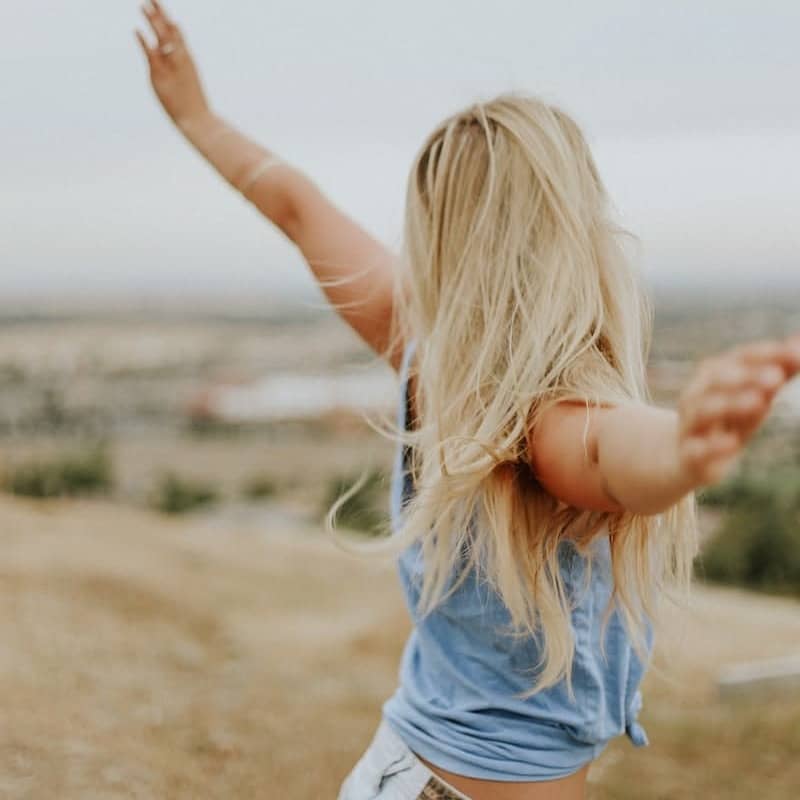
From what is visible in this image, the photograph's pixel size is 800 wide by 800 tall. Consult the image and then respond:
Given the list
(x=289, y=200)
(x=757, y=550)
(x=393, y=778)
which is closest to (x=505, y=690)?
(x=393, y=778)

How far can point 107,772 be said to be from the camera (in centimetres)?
313

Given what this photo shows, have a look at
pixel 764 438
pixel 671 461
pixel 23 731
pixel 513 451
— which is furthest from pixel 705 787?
pixel 764 438

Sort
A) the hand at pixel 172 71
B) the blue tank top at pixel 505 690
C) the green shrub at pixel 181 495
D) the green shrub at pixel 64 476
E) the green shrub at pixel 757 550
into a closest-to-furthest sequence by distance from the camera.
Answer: the blue tank top at pixel 505 690
the hand at pixel 172 71
the green shrub at pixel 64 476
the green shrub at pixel 757 550
the green shrub at pixel 181 495

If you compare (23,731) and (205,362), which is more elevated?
(23,731)

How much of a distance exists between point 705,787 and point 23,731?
6.43ft

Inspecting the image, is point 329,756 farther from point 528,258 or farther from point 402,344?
point 528,258

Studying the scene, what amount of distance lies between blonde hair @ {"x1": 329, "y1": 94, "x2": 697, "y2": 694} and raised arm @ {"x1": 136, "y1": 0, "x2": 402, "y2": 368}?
29cm

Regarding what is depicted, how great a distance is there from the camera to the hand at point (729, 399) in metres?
1.05

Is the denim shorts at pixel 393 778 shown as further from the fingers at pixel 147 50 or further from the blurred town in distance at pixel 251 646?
the fingers at pixel 147 50

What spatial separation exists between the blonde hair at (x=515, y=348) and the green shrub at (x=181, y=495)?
12942 mm

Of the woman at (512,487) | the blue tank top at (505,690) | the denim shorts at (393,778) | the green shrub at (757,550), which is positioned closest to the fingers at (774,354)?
the woman at (512,487)

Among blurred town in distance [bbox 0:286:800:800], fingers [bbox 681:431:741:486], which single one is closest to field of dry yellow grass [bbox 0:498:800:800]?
blurred town in distance [bbox 0:286:800:800]

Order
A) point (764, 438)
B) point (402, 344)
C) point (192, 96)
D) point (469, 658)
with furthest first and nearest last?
point (764, 438)
point (192, 96)
point (402, 344)
point (469, 658)

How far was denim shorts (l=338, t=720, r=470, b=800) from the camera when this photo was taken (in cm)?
178
